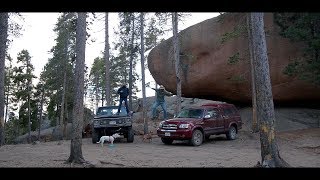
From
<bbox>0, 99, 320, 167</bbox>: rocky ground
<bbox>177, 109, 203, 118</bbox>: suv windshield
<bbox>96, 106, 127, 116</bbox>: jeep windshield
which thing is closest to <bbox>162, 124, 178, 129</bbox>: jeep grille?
<bbox>0, 99, 320, 167</bbox>: rocky ground

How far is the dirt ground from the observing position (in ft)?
35.3

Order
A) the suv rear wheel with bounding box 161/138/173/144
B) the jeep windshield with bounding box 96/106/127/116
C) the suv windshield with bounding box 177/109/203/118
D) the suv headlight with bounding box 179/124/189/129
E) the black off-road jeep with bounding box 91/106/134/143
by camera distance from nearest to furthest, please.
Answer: the suv headlight with bounding box 179/124/189/129 → the suv windshield with bounding box 177/109/203/118 → the suv rear wheel with bounding box 161/138/173/144 → the black off-road jeep with bounding box 91/106/134/143 → the jeep windshield with bounding box 96/106/127/116

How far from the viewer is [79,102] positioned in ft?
34.9

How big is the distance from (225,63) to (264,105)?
43.0 feet

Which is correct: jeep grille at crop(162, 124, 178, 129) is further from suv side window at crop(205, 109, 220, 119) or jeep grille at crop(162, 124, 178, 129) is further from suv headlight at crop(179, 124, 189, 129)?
suv side window at crop(205, 109, 220, 119)

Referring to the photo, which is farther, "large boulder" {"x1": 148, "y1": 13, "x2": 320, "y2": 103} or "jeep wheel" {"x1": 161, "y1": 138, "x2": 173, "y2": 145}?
"large boulder" {"x1": 148, "y1": 13, "x2": 320, "y2": 103}

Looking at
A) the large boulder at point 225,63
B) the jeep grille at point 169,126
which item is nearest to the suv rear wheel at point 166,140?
the jeep grille at point 169,126

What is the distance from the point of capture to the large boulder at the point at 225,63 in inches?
855

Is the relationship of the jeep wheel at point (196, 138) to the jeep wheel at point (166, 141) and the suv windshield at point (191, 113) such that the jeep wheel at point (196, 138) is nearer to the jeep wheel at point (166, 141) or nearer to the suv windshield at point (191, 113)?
the suv windshield at point (191, 113)

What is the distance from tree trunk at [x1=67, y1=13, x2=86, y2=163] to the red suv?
5.67 m

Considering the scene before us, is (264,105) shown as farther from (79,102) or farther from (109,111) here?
(109,111)

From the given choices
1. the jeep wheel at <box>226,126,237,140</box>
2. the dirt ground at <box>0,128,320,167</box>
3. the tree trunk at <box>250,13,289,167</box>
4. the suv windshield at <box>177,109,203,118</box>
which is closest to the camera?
the tree trunk at <box>250,13,289,167</box>

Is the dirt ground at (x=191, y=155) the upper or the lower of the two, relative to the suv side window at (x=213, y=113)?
lower

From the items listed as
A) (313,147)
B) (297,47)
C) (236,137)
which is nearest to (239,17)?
(297,47)
